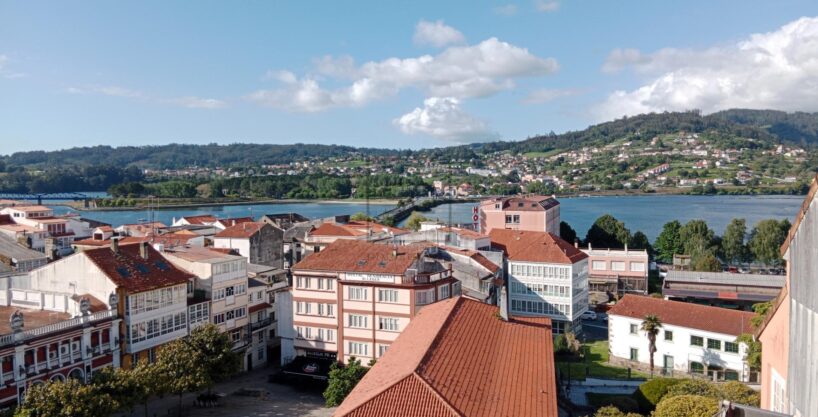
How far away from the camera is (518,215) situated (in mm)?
77312

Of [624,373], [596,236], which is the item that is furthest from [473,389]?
[596,236]

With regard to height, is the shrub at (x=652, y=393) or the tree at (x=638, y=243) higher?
the tree at (x=638, y=243)

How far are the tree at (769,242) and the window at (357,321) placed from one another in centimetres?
5572

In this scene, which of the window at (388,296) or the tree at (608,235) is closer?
the window at (388,296)

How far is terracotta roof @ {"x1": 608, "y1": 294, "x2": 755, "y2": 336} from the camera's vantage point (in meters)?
35.0

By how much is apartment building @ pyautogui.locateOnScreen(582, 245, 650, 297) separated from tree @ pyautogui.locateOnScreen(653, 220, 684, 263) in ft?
59.6

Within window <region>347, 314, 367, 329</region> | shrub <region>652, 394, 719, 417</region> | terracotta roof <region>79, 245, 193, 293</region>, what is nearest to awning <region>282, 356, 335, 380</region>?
window <region>347, 314, 367, 329</region>

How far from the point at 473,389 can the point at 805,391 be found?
8320 mm

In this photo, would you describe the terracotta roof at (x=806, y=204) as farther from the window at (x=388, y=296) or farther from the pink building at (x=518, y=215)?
the pink building at (x=518, y=215)

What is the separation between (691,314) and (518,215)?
134ft

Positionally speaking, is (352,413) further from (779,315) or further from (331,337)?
(331,337)

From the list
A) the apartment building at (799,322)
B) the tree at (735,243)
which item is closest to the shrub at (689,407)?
the apartment building at (799,322)

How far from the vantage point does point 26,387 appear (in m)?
24.5

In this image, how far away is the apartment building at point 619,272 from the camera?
60.6 meters
